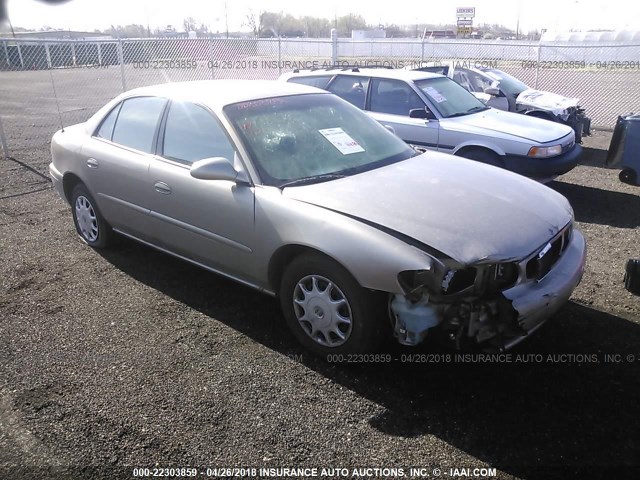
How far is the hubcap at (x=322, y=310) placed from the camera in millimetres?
3121

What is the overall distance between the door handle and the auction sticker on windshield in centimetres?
121

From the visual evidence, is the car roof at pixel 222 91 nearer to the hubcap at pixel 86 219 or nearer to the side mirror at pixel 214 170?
the side mirror at pixel 214 170

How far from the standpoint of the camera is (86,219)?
5.09 m

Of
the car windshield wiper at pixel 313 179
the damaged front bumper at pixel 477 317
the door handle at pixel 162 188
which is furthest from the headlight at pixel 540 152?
the door handle at pixel 162 188

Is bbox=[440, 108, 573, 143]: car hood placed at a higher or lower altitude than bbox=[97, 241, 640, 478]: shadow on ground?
higher

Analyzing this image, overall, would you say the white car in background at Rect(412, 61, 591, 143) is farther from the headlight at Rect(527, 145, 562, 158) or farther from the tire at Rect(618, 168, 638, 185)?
the tire at Rect(618, 168, 638, 185)

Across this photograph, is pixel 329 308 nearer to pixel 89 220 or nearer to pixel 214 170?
pixel 214 170

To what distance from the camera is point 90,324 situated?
150 inches

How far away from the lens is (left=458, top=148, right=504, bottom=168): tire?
6535mm

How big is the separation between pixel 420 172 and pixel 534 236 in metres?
0.97

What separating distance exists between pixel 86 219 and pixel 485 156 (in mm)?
4658

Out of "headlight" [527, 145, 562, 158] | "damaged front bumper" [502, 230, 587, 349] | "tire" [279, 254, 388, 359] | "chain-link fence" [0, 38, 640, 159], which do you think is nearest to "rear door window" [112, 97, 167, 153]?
"tire" [279, 254, 388, 359]

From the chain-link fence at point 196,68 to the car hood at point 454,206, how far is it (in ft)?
27.1

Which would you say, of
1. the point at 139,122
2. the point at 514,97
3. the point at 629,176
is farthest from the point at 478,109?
the point at 139,122
